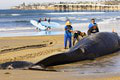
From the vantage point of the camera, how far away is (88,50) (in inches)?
447

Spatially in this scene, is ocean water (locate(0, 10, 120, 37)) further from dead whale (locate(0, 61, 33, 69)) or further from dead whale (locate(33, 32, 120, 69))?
dead whale (locate(0, 61, 33, 69))

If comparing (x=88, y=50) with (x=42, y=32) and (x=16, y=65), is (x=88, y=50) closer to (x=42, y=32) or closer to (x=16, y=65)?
(x=16, y=65)

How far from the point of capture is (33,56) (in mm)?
12648

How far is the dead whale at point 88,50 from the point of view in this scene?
9789 millimetres

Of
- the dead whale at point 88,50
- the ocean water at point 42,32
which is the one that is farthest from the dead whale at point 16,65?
the ocean water at point 42,32

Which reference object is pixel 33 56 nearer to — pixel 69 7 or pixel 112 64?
pixel 112 64

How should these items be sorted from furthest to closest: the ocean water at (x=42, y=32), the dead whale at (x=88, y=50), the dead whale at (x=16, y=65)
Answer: the ocean water at (x=42, y=32)
the dead whale at (x=88, y=50)
the dead whale at (x=16, y=65)

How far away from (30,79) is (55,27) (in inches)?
1055

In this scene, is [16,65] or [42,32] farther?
[42,32]

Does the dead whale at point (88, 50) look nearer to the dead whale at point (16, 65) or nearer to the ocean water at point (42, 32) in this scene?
the dead whale at point (16, 65)

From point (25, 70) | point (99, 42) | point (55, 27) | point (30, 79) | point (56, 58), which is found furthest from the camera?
point (55, 27)

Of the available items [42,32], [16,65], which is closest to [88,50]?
[16,65]

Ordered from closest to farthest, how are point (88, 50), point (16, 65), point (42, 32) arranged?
point (16, 65), point (88, 50), point (42, 32)

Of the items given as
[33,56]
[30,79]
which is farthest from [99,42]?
[30,79]
